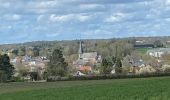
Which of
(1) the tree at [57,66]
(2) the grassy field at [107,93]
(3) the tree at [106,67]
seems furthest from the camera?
(1) the tree at [57,66]

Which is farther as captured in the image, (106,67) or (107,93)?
(106,67)

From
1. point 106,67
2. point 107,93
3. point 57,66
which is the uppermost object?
point 57,66

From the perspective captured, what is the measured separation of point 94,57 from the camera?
197 meters

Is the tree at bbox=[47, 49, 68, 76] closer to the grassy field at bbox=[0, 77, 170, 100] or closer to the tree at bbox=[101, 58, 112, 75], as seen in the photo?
the tree at bbox=[101, 58, 112, 75]

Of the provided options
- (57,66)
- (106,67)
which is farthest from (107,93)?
(57,66)

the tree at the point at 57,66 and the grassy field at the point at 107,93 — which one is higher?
the tree at the point at 57,66

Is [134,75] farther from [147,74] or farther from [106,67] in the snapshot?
[106,67]

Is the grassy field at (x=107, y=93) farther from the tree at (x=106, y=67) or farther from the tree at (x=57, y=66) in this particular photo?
the tree at (x=57, y=66)

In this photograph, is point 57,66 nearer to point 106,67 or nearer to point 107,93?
point 106,67

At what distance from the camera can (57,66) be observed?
11269 centimetres

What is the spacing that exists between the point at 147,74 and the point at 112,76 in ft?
16.7

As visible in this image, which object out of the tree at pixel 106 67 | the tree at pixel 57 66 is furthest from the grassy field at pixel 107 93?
the tree at pixel 57 66

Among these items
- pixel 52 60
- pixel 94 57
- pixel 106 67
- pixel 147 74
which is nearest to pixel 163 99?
pixel 147 74

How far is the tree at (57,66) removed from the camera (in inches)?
4080
